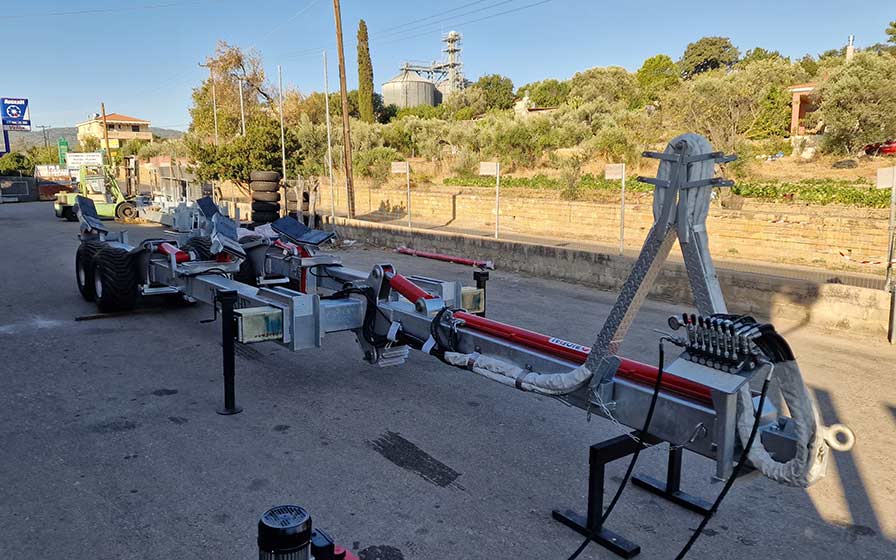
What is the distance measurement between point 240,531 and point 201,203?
5.95m

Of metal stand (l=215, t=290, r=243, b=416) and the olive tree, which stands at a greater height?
the olive tree

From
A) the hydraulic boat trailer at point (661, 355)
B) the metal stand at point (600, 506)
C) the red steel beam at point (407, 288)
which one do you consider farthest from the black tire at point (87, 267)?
the metal stand at point (600, 506)

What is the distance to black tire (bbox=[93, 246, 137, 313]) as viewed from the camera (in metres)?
9.02

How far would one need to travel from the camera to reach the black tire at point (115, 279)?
9023mm

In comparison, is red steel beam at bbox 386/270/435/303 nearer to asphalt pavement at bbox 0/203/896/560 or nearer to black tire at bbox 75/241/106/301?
asphalt pavement at bbox 0/203/896/560

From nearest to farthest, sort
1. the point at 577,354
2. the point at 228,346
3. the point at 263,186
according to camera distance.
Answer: the point at 577,354
the point at 228,346
the point at 263,186

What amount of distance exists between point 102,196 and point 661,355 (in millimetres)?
26997

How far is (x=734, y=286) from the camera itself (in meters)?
10.0

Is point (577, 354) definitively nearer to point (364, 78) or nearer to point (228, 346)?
point (228, 346)

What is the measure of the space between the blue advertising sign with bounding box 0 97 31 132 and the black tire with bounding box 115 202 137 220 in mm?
33497

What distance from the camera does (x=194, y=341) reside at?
805 centimetres

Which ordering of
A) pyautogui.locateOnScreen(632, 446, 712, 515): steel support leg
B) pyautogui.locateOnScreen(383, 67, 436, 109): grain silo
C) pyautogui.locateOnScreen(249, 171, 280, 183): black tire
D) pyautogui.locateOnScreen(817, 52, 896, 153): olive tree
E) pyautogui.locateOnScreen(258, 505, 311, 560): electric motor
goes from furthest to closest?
pyautogui.locateOnScreen(383, 67, 436, 109): grain silo < pyautogui.locateOnScreen(817, 52, 896, 153): olive tree < pyautogui.locateOnScreen(249, 171, 280, 183): black tire < pyautogui.locateOnScreen(632, 446, 712, 515): steel support leg < pyautogui.locateOnScreen(258, 505, 311, 560): electric motor

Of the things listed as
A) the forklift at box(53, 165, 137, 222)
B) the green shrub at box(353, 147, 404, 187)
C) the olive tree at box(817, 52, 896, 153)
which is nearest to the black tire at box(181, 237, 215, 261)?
the forklift at box(53, 165, 137, 222)

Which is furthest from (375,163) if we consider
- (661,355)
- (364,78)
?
(661,355)
